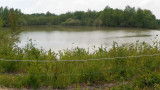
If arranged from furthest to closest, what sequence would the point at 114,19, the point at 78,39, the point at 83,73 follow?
the point at 114,19 → the point at 78,39 → the point at 83,73

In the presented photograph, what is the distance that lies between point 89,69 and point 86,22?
242ft

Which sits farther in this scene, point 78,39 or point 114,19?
point 114,19

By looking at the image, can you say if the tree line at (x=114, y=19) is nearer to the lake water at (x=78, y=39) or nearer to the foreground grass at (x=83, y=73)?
the lake water at (x=78, y=39)

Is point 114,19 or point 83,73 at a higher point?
point 114,19

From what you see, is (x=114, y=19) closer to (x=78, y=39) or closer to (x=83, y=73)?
(x=78, y=39)

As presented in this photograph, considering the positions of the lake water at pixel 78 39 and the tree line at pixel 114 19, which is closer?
the lake water at pixel 78 39

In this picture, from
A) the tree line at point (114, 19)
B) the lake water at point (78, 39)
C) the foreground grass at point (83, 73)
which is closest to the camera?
the foreground grass at point (83, 73)

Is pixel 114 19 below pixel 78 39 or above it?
above

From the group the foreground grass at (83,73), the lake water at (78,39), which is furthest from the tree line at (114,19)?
the foreground grass at (83,73)

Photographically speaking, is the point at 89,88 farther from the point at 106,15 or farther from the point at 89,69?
the point at 106,15

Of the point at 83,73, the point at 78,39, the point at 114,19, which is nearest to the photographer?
the point at 83,73

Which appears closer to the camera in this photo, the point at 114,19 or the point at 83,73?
the point at 83,73

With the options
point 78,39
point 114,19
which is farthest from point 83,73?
point 114,19

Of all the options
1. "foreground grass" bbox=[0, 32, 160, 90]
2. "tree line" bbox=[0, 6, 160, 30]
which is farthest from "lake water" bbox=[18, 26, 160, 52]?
"tree line" bbox=[0, 6, 160, 30]
